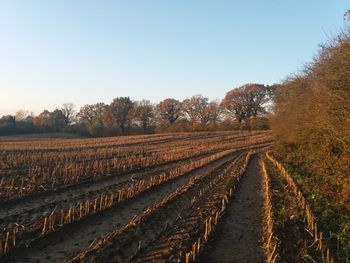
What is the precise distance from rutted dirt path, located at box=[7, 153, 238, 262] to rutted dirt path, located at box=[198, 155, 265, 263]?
2903mm

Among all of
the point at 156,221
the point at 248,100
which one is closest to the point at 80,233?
the point at 156,221

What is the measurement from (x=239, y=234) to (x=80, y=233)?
423cm

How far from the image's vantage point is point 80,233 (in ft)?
35.8

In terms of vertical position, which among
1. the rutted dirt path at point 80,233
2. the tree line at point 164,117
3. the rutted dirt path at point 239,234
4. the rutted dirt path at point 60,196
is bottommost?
the rutted dirt path at point 239,234

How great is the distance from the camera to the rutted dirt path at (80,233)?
920 cm

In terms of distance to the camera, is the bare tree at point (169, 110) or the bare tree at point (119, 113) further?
the bare tree at point (169, 110)

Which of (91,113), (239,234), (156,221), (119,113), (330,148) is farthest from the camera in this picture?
(91,113)

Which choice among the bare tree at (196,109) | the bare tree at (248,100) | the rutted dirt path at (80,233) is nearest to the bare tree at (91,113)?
the bare tree at (196,109)

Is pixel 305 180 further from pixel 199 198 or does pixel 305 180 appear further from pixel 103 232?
pixel 103 232

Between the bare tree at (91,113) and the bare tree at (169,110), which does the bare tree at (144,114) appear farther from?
the bare tree at (91,113)

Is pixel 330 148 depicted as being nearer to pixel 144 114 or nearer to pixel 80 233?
pixel 80 233

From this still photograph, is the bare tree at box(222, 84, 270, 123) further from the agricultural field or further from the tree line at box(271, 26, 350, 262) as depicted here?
the agricultural field

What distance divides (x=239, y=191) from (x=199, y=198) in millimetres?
2599

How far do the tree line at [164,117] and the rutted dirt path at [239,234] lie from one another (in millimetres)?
67453
